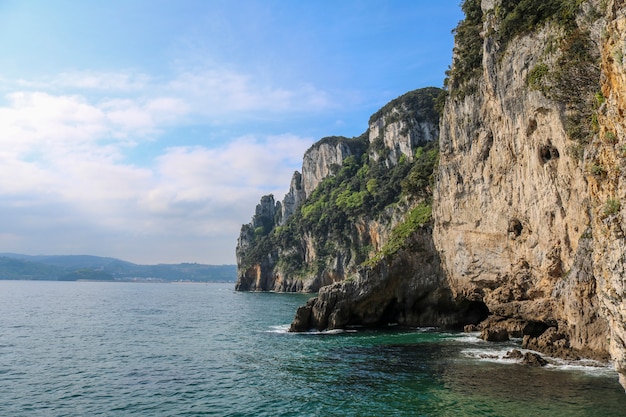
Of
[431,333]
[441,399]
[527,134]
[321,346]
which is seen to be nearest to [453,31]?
[527,134]

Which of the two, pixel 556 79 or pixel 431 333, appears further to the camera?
pixel 431 333

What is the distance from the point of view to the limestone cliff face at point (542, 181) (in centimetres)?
1420

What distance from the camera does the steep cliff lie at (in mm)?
88688

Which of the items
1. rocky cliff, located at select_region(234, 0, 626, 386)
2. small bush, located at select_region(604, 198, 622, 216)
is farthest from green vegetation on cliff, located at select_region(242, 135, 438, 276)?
small bush, located at select_region(604, 198, 622, 216)

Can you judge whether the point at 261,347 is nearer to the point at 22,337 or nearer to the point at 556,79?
the point at 22,337

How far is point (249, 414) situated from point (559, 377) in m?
15.1

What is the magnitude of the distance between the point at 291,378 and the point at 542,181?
21115 mm

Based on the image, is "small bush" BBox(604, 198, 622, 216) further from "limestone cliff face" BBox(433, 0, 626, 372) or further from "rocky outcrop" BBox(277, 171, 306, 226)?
"rocky outcrop" BBox(277, 171, 306, 226)

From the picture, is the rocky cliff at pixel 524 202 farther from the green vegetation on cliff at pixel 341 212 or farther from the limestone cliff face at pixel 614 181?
the green vegetation on cliff at pixel 341 212

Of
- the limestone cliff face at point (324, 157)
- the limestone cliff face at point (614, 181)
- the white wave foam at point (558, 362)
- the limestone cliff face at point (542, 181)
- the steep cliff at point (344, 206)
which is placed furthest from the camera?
the limestone cliff face at point (324, 157)

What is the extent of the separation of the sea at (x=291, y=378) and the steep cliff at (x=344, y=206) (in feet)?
122

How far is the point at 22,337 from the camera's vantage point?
36188 millimetres

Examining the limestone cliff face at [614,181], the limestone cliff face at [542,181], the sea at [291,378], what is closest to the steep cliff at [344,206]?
the limestone cliff face at [542,181]

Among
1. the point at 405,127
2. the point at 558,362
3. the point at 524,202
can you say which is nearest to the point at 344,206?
the point at 405,127
